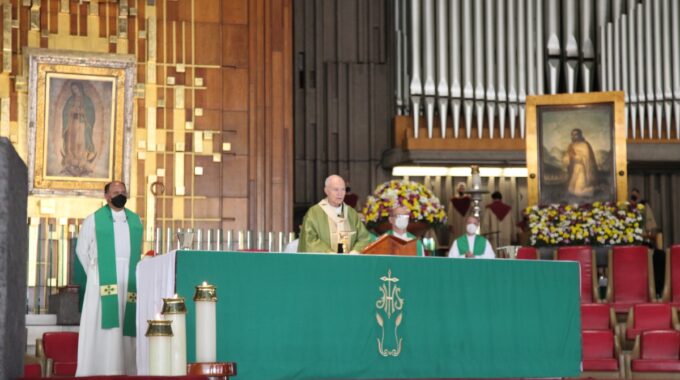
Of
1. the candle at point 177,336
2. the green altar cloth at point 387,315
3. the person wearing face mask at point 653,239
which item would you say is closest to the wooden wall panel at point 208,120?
the person wearing face mask at point 653,239

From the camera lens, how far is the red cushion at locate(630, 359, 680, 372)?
9.25 m

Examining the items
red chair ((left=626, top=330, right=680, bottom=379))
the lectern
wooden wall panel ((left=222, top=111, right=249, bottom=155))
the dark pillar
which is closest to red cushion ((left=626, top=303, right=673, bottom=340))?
red chair ((left=626, top=330, right=680, bottom=379))

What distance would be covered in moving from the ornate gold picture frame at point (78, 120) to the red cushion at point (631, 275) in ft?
18.3

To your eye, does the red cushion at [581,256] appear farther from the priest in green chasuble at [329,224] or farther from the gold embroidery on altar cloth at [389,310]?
the gold embroidery on altar cloth at [389,310]

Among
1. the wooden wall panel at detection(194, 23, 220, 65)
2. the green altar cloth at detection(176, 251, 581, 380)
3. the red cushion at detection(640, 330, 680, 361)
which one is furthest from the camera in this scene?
the wooden wall panel at detection(194, 23, 220, 65)

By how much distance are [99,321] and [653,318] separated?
16.0 ft

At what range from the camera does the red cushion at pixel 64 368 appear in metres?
8.75

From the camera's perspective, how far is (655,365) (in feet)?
30.7

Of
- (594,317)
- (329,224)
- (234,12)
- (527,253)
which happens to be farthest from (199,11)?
(329,224)

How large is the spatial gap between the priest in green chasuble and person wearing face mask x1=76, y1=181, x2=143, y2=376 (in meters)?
1.61

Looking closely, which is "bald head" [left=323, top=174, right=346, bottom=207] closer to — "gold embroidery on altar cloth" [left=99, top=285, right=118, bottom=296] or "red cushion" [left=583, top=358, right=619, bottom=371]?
"gold embroidery on altar cloth" [left=99, top=285, right=118, bottom=296]

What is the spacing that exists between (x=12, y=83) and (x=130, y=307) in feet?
17.2

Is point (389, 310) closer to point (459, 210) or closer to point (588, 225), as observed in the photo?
point (588, 225)

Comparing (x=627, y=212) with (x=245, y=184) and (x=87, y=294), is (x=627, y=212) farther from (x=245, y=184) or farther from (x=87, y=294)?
(x=87, y=294)
